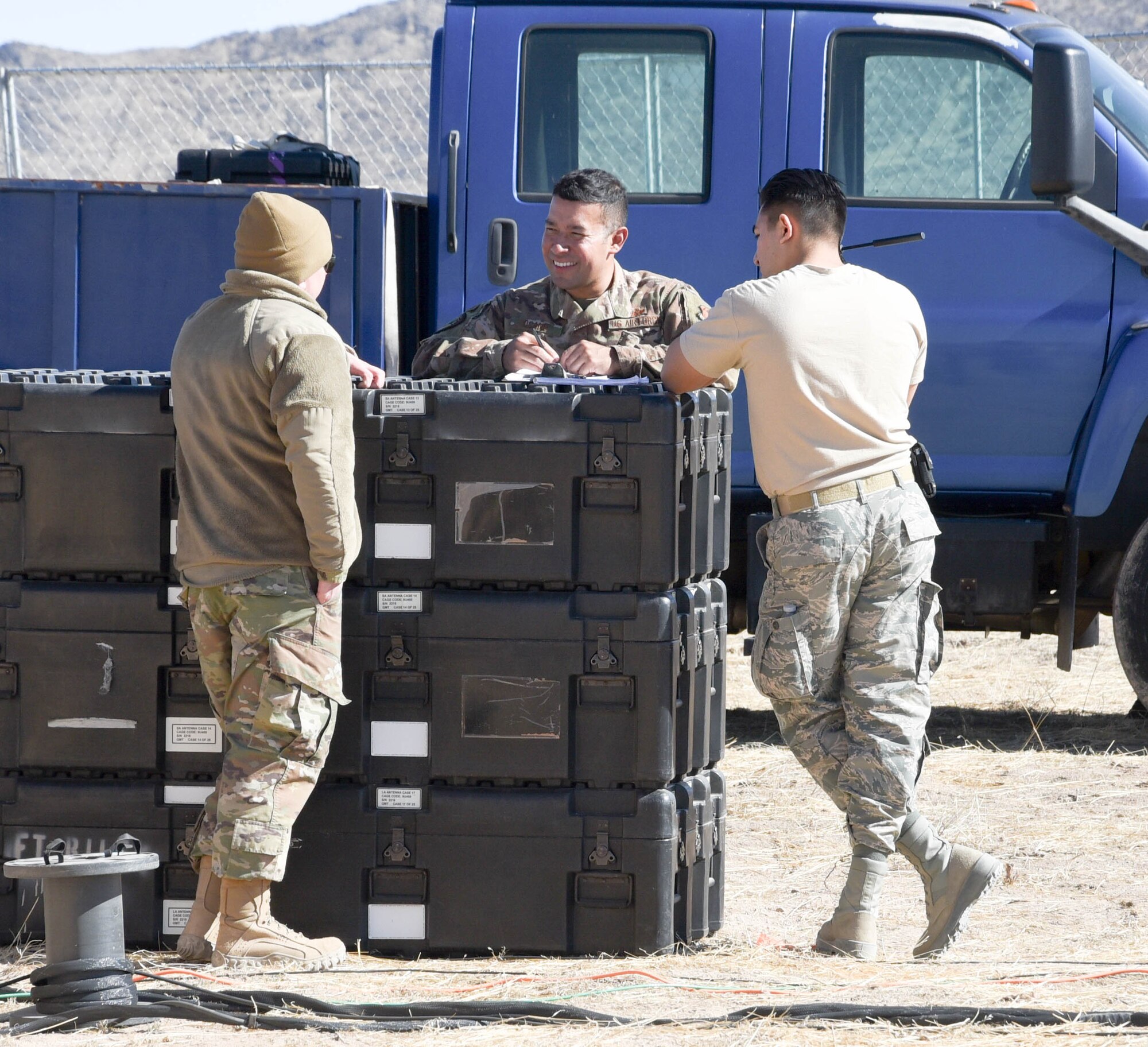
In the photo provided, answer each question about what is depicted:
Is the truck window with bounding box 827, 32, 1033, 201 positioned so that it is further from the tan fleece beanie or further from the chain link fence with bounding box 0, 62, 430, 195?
the chain link fence with bounding box 0, 62, 430, 195

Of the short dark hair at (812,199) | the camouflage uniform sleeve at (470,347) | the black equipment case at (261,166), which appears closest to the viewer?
the short dark hair at (812,199)

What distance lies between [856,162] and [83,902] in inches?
151

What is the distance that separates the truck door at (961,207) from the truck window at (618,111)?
1.25ft

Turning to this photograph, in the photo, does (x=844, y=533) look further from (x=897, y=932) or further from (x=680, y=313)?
(x=680, y=313)

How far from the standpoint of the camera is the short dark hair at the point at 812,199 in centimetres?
400

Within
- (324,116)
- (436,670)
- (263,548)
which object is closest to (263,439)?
(263,548)

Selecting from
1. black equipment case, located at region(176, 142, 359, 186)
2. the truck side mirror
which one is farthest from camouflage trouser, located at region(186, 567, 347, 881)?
black equipment case, located at region(176, 142, 359, 186)

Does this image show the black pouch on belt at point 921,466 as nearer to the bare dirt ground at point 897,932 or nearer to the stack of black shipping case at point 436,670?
the stack of black shipping case at point 436,670

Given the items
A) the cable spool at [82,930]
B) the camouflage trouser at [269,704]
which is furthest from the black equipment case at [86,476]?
the cable spool at [82,930]

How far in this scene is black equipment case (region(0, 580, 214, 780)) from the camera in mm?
3883

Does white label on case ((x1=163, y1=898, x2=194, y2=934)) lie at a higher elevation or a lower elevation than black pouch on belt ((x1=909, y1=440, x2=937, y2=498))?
lower

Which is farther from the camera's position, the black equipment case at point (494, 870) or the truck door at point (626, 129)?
the truck door at point (626, 129)

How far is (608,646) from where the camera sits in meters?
3.77

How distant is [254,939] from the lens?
143 inches
